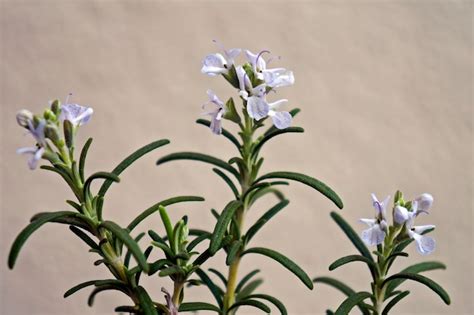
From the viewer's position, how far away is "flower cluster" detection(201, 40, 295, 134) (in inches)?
28.3

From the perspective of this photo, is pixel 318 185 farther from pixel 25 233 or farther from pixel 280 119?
pixel 25 233

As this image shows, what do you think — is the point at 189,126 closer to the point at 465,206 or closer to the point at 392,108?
the point at 392,108

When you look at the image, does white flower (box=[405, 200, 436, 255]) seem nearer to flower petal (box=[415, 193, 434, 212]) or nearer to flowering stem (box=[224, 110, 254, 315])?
flower petal (box=[415, 193, 434, 212])

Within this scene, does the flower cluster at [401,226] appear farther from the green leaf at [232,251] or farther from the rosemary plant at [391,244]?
the green leaf at [232,251]

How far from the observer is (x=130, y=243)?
25.0 inches

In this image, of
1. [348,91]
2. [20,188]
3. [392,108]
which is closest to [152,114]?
[20,188]

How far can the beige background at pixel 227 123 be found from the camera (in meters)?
1.66

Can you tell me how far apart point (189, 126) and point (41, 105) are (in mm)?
441

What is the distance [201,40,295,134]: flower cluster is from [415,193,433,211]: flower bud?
0.67 ft

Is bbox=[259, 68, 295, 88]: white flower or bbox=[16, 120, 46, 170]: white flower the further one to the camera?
bbox=[259, 68, 295, 88]: white flower

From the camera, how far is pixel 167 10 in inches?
67.5

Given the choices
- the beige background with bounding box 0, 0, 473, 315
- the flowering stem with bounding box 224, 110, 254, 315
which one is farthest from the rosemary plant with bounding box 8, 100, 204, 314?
the beige background with bounding box 0, 0, 473, 315

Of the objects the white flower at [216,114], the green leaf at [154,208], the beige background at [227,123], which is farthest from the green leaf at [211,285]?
the beige background at [227,123]

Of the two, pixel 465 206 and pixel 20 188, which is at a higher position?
pixel 465 206
